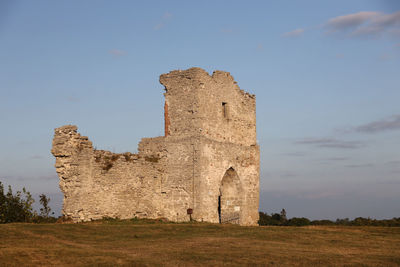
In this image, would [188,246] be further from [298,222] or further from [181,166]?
[298,222]

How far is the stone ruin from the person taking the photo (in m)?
21.5

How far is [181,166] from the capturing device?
24.2 metres

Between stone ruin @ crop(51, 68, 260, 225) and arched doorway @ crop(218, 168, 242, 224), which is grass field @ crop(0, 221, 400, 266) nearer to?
stone ruin @ crop(51, 68, 260, 225)

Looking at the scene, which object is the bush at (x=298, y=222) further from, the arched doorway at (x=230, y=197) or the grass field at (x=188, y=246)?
the grass field at (x=188, y=246)

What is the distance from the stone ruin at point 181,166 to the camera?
21500mm

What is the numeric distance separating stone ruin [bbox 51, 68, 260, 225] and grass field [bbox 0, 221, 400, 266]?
4.99 ft

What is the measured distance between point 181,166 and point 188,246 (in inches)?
340

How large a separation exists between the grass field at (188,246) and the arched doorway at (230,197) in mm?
5224

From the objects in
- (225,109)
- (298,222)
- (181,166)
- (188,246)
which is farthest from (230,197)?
(188,246)

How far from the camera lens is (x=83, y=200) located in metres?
21.2

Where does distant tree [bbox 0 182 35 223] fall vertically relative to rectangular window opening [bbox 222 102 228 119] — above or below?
below

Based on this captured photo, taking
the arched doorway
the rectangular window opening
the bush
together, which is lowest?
the bush

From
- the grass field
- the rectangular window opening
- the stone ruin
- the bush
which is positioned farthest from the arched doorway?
the bush

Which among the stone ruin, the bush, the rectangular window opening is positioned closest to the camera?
the stone ruin
